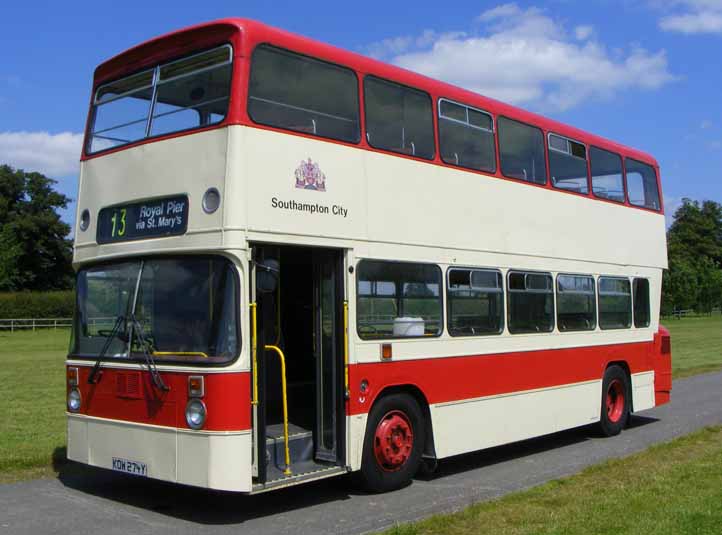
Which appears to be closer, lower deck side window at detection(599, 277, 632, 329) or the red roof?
the red roof

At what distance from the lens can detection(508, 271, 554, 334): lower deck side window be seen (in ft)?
38.4

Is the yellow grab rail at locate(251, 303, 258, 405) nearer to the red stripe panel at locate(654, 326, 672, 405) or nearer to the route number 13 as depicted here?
the route number 13

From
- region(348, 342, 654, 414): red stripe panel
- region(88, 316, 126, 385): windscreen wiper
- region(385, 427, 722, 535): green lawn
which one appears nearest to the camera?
region(385, 427, 722, 535): green lawn

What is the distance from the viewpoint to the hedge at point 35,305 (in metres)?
57.8

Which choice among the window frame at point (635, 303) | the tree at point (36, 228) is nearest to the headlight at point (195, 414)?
the window frame at point (635, 303)

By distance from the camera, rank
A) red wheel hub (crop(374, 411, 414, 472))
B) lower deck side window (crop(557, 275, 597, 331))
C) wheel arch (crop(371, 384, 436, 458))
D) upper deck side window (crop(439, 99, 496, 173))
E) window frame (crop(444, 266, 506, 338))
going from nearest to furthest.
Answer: red wheel hub (crop(374, 411, 414, 472)), wheel arch (crop(371, 384, 436, 458)), window frame (crop(444, 266, 506, 338)), upper deck side window (crop(439, 99, 496, 173)), lower deck side window (crop(557, 275, 597, 331))

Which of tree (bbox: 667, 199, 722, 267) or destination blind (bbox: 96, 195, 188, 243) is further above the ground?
tree (bbox: 667, 199, 722, 267)

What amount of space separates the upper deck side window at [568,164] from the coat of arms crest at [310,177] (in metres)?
5.02

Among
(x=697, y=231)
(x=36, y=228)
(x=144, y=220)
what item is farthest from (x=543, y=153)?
(x=697, y=231)

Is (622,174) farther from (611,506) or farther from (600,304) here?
(611,506)

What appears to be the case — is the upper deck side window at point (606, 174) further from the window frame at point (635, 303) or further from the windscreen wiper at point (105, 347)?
the windscreen wiper at point (105, 347)

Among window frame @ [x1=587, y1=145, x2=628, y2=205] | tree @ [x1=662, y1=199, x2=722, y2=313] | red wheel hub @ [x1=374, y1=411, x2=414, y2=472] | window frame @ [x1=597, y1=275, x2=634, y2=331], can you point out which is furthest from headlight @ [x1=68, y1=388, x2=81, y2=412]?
tree @ [x1=662, y1=199, x2=722, y2=313]

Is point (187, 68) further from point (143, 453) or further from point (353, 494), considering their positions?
point (353, 494)

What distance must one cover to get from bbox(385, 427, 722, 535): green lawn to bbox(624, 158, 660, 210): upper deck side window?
5.57m
